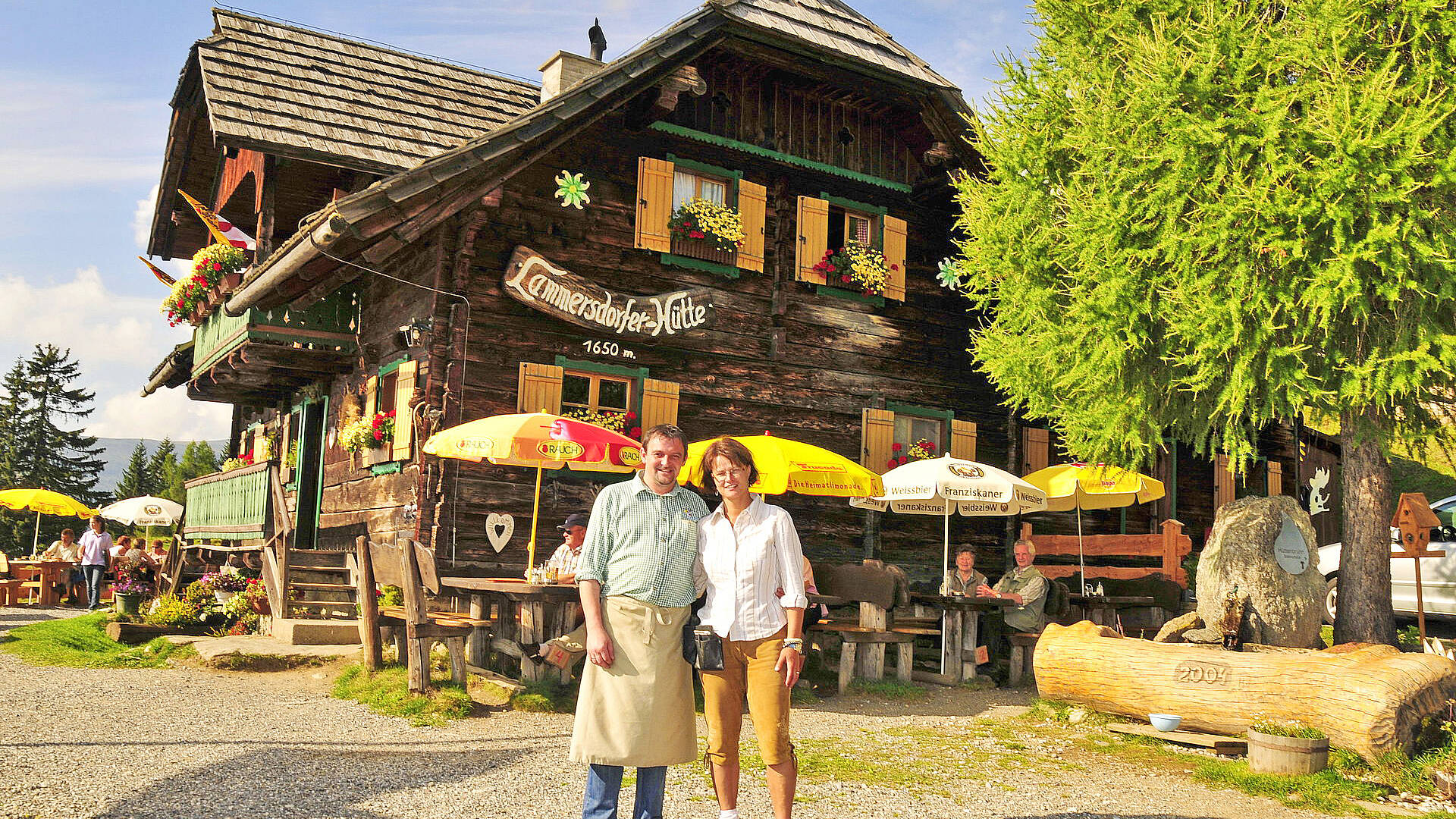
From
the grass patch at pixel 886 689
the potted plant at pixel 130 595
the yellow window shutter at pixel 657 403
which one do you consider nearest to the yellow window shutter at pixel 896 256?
the yellow window shutter at pixel 657 403

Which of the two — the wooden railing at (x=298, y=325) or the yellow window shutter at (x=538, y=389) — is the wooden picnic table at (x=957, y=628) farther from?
the wooden railing at (x=298, y=325)

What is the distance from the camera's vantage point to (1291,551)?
950cm

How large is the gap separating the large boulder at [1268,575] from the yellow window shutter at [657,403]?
21.4 ft

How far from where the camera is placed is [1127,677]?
8727 mm

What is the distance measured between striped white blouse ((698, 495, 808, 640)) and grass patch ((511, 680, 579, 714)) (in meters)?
4.15

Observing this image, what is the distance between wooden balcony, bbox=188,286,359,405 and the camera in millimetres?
14031

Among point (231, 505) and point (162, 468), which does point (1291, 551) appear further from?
point (162, 468)

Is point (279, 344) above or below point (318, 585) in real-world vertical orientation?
above

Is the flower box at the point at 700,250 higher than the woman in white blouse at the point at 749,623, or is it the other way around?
the flower box at the point at 700,250

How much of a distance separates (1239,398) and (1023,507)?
3035 millimetres

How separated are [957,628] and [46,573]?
20.1 meters

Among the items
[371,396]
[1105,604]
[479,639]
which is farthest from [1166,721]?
[371,396]

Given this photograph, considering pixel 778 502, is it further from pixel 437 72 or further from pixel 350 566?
pixel 437 72

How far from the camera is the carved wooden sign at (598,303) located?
42.3ft
